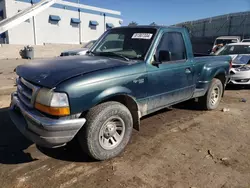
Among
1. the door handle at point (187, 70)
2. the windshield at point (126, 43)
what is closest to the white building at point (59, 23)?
the windshield at point (126, 43)

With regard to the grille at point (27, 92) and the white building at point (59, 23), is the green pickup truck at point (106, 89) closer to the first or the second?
the grille at point (27, 92)

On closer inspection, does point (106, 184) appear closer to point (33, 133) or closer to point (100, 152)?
point (100, 152)

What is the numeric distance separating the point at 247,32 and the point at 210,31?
6418mm

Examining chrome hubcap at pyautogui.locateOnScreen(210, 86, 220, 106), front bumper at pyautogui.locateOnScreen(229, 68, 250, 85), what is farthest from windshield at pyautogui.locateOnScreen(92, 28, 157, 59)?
front bumper at pyautogui.locateOnScreen(229, 68, 250, 85)

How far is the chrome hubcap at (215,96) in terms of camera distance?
5750 millimetres

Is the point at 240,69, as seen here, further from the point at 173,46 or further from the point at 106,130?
the point at 106,130

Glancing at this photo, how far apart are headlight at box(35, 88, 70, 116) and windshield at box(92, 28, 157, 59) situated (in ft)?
5.00

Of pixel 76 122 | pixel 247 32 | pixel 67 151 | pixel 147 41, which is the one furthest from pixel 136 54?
pixel 247 32

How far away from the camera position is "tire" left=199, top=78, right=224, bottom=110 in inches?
217

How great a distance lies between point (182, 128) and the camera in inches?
183

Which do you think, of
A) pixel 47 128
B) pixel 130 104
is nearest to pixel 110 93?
pixel 130 104

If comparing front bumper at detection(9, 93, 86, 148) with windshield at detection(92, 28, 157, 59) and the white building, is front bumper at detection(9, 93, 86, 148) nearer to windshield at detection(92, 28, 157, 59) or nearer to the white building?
windshield at detection(92, 28, 157, 59)

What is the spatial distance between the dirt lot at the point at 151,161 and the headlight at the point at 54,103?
866mm

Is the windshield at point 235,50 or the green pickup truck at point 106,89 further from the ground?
the windshield at point 235,50
